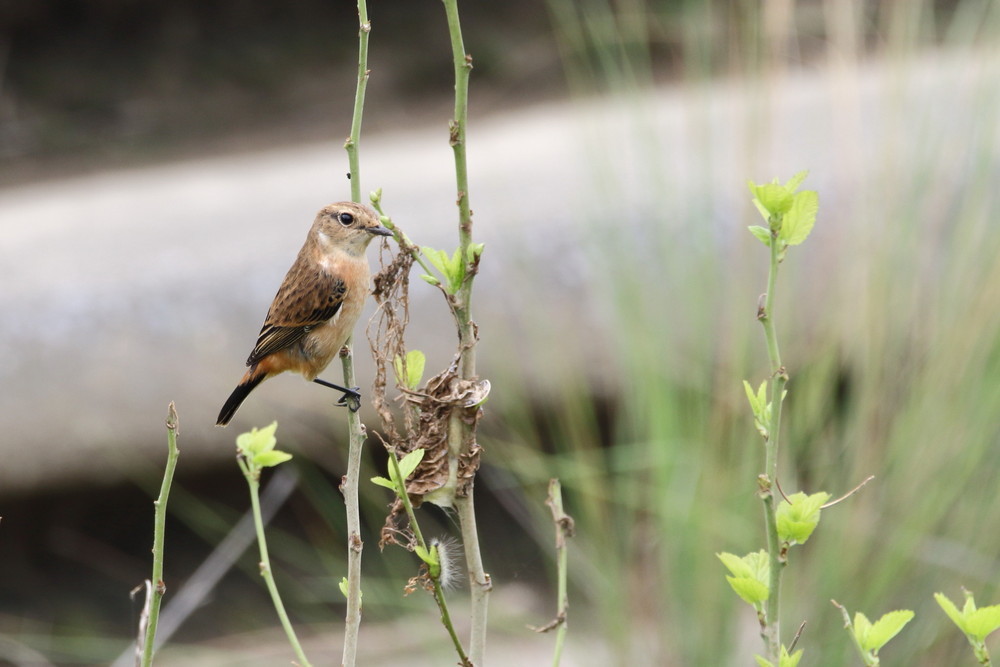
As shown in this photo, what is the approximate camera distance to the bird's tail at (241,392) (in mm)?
1678

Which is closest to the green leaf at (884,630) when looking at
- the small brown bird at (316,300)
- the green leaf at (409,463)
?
the green leaf at (409,463)

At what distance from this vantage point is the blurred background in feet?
6.96

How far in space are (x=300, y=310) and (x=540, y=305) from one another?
994mm

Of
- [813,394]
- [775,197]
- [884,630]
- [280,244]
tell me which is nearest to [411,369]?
[775,197]

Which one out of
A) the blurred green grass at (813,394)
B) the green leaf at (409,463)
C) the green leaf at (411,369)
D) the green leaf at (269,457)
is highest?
the green leaf at (411,369)

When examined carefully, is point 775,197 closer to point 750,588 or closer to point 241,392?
point 750,588

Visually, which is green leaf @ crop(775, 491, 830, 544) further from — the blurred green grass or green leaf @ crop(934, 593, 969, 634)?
the blurred green grass

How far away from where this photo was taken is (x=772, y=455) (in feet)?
2.80

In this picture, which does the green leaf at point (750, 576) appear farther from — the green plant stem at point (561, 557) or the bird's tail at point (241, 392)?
the bird's tail at point (241, 392)

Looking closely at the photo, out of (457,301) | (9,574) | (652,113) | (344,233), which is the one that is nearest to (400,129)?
(652,113)

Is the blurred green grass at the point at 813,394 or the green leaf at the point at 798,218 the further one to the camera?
the blurred green grass at the point at 813,394

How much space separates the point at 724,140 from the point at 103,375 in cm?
192

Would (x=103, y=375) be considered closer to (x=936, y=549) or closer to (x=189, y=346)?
(x=189, y=346)

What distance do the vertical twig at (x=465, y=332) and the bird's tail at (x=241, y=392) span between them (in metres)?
0.73
